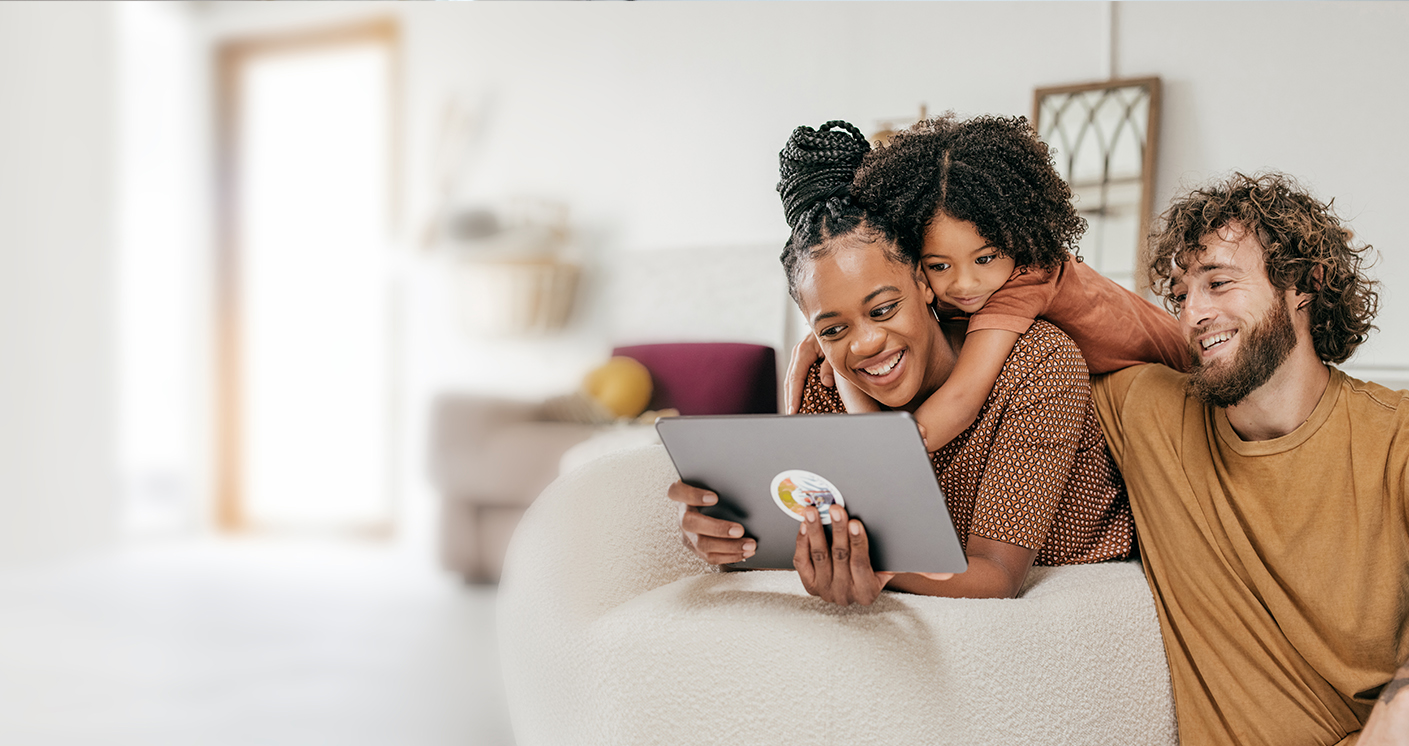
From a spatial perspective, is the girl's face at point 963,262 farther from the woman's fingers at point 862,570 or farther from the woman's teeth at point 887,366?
the woman's fingers at point 862,570

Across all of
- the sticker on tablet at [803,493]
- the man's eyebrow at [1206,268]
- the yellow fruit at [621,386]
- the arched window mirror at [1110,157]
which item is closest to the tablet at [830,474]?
the sticker on tablet at [803,493]

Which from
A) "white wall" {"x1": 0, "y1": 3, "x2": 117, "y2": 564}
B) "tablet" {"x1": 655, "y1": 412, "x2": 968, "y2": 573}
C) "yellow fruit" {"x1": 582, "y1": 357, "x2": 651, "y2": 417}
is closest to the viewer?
"tablet" {"x1": 655, "y1": 412, "x2": 968, "y2": 573}

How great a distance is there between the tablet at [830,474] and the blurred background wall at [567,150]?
921 millimetres

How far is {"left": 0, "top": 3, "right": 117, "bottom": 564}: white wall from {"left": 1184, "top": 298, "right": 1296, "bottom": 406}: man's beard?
1.90 metres

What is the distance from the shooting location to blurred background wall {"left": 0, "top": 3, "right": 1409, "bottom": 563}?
1.69 metres

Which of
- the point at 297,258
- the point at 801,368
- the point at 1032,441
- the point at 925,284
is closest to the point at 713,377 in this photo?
the point at 297,258

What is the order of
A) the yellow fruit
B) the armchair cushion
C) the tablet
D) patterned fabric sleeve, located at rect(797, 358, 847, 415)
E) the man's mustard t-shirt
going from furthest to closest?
the yellow fruit
the armchair cushion
patterned fabric sleeve, located at rect(797, 358, 847, 415)
the man's mustard t-shirt
the tablet

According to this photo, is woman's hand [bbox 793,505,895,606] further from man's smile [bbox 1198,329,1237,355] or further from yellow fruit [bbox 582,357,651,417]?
yellow fruit [bbox 582,357,651,417]

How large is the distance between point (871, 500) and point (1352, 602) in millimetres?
421

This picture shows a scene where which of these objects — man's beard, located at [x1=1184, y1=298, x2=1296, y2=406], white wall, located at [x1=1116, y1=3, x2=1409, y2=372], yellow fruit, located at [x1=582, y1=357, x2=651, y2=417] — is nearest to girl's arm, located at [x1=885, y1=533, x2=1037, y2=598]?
man's beard, located at [x1=1184, y1=298, x2=1296, y2=406]

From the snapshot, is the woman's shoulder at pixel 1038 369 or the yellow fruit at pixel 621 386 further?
the yellow fruit at pixel 621 386

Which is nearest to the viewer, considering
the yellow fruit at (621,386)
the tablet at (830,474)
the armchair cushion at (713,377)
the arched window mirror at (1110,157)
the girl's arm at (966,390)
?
the tablet at (830,474)

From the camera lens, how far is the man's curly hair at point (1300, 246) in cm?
71

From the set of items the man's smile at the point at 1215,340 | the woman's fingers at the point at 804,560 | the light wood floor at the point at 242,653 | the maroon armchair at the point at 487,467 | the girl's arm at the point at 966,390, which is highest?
the man's smile at the point at 1215,340
